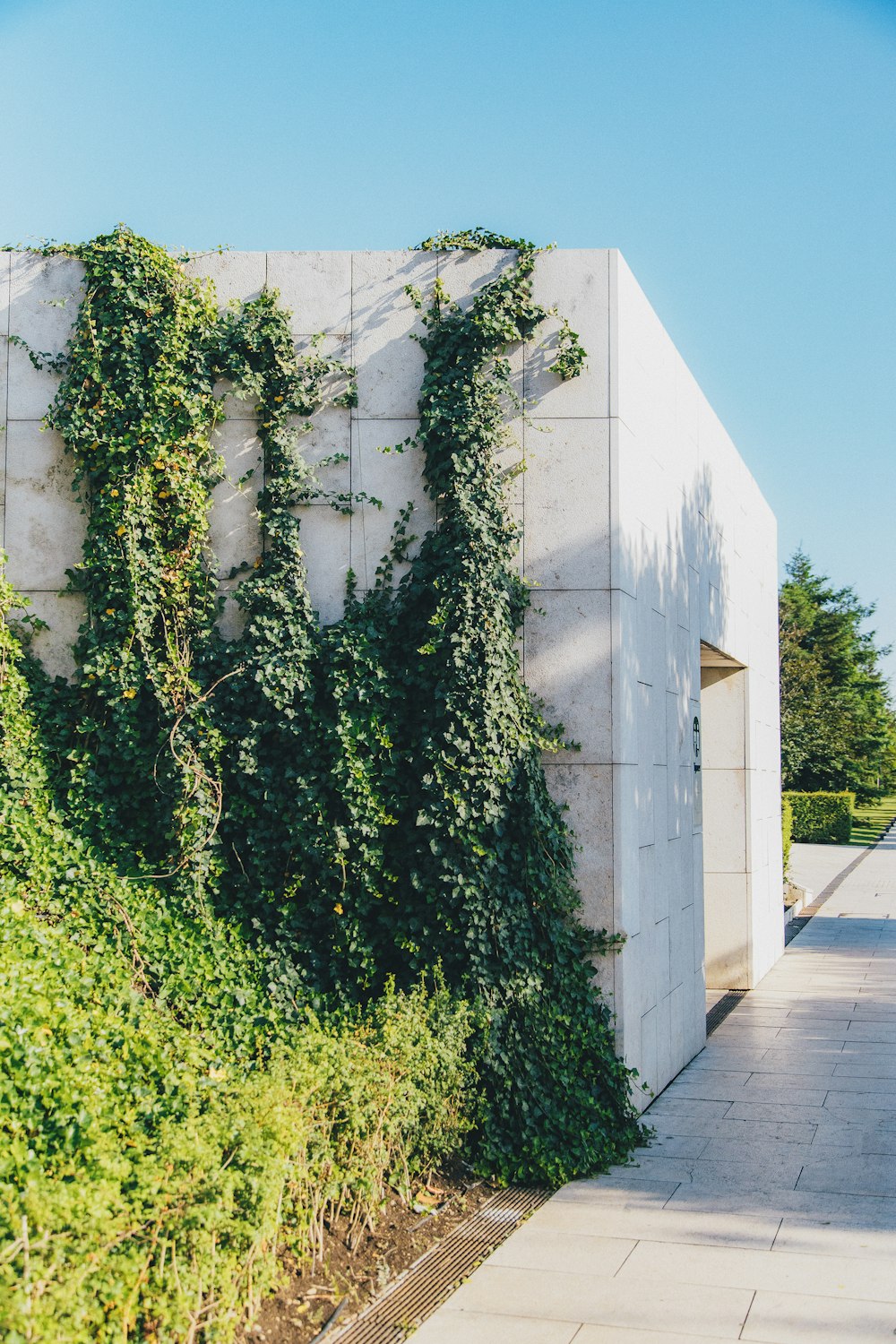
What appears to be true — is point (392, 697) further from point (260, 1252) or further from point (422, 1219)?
point (260, 1252)

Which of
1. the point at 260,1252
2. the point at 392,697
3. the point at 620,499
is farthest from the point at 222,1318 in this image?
the point at 620,499

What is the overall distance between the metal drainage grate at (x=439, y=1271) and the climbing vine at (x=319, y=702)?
1.88 ft

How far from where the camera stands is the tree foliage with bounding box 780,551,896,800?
38938mm

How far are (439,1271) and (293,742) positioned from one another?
9.78 feet

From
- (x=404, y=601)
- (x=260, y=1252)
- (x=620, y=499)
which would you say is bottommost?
(x=260, y=1252)

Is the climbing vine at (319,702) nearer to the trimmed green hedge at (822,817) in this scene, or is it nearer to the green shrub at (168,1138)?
the green shrub at (168,1138)

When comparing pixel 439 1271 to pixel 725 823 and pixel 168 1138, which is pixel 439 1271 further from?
pixel 725 823

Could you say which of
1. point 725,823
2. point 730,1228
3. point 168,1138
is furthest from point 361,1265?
point 725,823

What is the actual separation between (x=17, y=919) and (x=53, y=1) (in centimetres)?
494

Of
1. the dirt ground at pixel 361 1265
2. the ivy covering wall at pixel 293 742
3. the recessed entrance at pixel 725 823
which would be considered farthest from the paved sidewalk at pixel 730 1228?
the recessed entrance at pixel 725 823

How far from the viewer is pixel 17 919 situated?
593cm

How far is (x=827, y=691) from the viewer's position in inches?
1670

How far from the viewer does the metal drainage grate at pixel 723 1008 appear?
10117 millimetres

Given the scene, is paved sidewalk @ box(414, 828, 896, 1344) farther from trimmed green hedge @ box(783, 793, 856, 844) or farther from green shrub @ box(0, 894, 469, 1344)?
trimmed green hedge @ box(783, 793, 856, 844)
